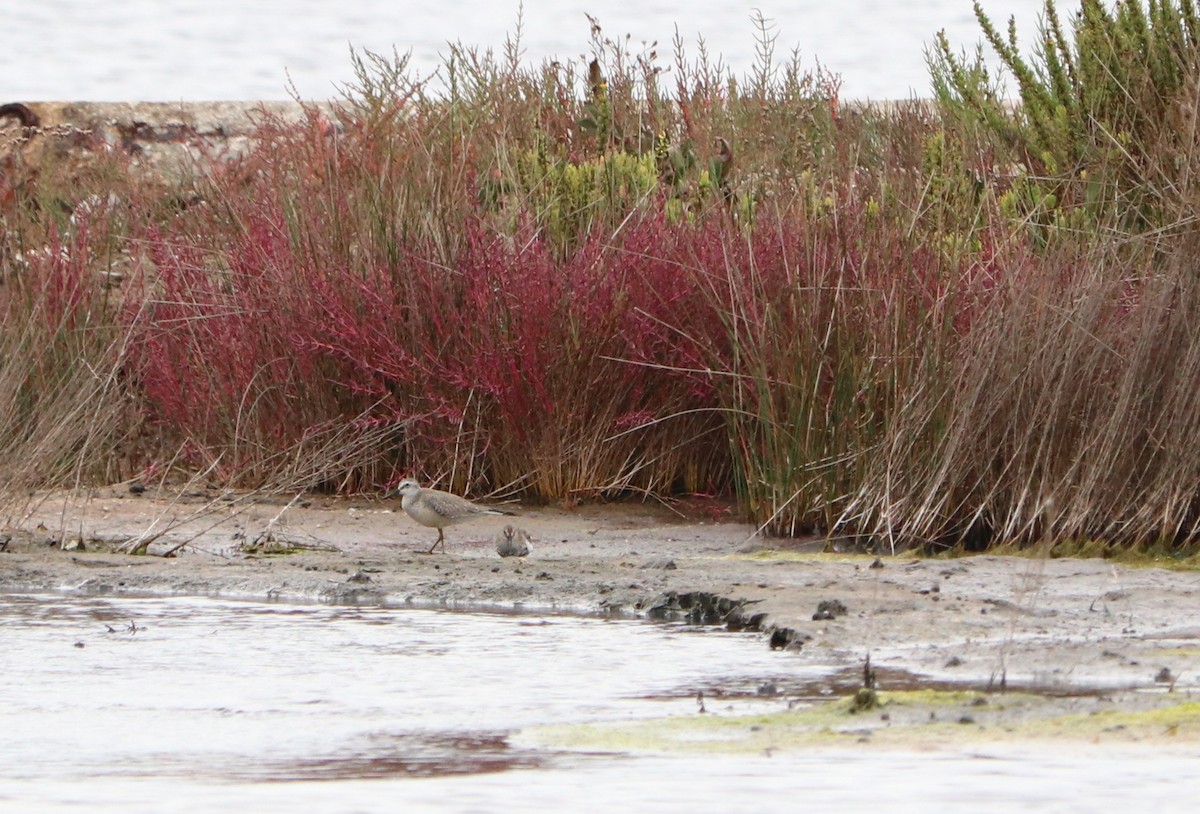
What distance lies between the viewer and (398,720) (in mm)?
4891

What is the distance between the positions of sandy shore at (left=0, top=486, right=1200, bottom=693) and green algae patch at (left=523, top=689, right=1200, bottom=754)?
0.31m

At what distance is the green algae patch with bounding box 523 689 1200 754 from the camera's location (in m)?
4.44

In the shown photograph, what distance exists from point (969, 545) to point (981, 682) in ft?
9.21

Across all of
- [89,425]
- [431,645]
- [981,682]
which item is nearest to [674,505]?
[89,425]

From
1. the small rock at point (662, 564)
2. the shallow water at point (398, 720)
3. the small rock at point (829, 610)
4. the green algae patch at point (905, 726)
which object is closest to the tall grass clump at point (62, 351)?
the shallow water at point (398, 720)

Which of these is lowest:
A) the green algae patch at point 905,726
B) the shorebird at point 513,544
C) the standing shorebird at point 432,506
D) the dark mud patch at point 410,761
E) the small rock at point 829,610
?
the dark mud patch at point 410,761

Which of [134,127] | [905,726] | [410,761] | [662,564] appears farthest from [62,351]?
[134,127]

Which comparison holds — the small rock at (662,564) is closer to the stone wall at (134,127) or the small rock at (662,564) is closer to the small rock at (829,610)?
the small rock at (829,610)

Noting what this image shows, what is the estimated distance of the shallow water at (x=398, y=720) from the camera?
3.91m

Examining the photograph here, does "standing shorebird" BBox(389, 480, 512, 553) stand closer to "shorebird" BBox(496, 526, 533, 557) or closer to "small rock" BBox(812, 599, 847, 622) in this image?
"shorebird" BBox(496, 526, 533, 557)

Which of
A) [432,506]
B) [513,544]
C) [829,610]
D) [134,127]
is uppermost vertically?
[134,127]

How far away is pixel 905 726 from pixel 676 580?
2.62 m

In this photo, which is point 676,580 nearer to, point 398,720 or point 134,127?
point 398,720

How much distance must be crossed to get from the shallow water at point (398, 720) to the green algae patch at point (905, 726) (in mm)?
118
